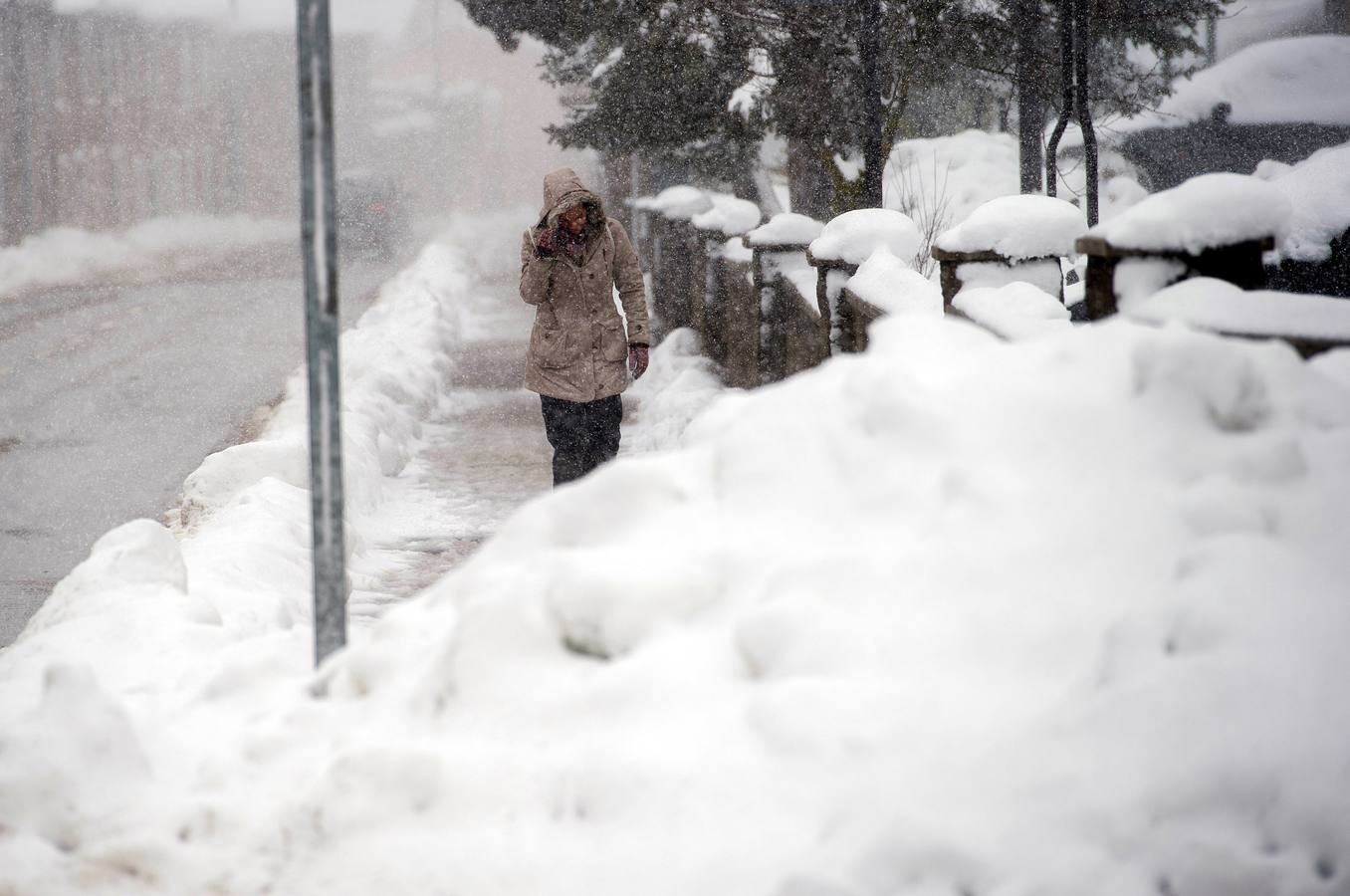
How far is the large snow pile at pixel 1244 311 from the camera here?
2.83m

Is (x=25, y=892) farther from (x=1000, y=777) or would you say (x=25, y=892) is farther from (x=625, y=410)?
(x=625, y=410)

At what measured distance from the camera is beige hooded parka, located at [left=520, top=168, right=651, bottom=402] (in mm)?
5555

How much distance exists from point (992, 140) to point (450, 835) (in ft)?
53.8

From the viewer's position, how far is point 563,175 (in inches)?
216

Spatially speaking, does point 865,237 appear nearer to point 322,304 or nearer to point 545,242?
point 545,242

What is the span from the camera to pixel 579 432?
19.1ft

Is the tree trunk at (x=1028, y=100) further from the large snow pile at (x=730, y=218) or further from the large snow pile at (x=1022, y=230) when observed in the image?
the large snow pile at (x=1022, y=230)

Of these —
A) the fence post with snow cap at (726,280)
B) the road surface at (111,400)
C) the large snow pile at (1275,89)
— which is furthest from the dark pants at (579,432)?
the large snow pile at (1275,89)

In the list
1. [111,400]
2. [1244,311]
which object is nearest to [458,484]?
[111,400]

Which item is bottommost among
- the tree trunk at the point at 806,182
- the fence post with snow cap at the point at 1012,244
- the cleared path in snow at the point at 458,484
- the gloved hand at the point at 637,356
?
the cleared path in snow at the point at 458,484

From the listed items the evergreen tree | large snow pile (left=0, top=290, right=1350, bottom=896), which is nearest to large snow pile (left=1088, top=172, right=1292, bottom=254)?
large snow pile (left=0, top=290, right=1350, bottom=896)

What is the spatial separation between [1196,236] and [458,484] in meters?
4.86

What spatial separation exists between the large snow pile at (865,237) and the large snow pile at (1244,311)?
10.2 ft

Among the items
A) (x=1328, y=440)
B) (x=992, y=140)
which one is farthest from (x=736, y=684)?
(x=992, y=140)
